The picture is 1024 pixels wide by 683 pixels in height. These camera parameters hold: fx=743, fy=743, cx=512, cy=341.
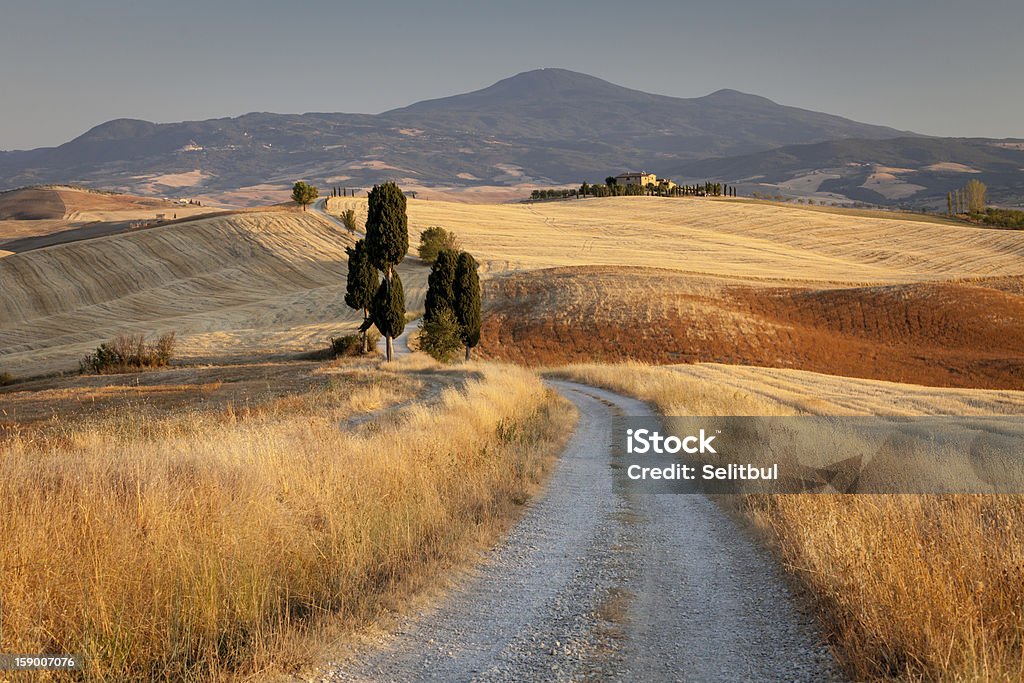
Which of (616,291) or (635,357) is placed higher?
(616,291)

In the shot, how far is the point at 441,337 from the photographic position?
46.8 metres

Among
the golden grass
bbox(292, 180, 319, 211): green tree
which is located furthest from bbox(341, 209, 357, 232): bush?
bbox(292, 180, 319, 211): green tree

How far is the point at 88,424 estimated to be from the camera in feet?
55.7

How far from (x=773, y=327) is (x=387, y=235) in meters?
34.3

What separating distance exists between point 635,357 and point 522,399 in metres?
34.9

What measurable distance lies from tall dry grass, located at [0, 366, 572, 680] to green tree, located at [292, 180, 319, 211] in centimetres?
10819

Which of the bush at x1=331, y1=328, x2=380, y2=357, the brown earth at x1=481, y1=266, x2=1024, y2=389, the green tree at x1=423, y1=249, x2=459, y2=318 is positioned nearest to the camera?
the green tree at x1=423, y1=249, x2=459, y2=318

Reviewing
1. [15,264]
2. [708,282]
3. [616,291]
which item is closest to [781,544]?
[616,291]

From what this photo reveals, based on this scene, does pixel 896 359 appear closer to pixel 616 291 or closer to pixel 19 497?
pixel 616 291

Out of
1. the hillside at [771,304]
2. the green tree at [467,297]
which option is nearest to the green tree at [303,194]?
the hillside at [771,304]

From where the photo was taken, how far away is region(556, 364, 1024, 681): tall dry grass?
5453mm

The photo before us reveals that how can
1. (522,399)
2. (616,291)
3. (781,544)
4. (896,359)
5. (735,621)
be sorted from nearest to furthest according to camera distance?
(735,621) < (781,544) < (522,399) < (896,359) < (616,291)

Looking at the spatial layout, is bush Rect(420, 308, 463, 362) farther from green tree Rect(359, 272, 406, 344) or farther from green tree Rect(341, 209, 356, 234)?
green tree Rect(341, 209, 356, 234)

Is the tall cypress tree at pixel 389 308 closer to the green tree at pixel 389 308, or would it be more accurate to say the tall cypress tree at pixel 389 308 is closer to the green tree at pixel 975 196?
the green tree at pixel 389 308
